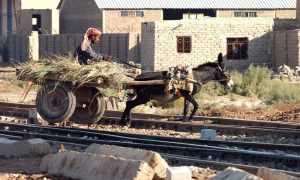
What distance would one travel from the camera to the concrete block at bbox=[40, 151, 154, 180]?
34.4ft

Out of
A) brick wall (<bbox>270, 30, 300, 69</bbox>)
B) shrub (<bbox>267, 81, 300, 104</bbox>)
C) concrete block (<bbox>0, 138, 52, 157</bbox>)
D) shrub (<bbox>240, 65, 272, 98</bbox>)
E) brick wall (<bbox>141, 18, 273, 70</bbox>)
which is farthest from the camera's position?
brick wall (<bbox>141, 18, 273, 70</bbox>)

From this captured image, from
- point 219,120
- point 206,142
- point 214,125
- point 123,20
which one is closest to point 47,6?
point 123,20

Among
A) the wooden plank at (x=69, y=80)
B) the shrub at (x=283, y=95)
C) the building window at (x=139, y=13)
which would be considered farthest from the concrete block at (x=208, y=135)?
the building window at (x=139, y=13)

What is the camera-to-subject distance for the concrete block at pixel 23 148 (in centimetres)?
1387

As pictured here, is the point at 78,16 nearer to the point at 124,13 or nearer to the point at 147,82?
the point at 124,13

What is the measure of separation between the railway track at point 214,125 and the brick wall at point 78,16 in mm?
33472

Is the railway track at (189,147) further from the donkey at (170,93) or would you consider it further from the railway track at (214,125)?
the railway track at (214,125)

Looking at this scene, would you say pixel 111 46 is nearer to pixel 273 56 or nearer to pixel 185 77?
pixel 273 56

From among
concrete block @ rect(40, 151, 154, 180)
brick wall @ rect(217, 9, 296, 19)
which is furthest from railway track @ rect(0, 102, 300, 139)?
brick wall @ rect(217, 9, 296, 19)

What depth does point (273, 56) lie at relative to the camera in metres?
43.8

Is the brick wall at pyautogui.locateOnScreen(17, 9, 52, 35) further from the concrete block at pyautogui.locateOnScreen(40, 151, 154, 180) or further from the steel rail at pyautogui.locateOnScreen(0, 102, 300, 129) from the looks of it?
the concrete block at pyautogui.locateOnScreen(40, 151, 154, 180)

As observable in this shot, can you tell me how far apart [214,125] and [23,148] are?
6.55 meters

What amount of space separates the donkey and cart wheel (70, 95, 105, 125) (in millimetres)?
935

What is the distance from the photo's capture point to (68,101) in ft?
60.4
